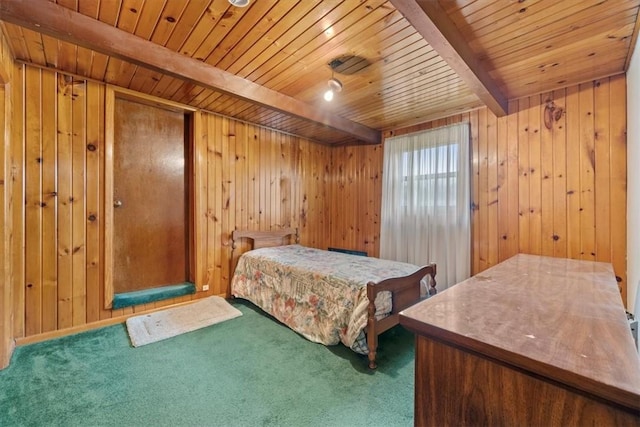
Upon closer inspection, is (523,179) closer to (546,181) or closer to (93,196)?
(546,181)

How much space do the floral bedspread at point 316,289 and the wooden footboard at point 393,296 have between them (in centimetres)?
6

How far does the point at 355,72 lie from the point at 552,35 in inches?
52.7

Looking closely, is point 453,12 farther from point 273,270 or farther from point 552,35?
point 273,270

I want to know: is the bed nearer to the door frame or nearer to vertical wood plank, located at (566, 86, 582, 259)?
the door frame

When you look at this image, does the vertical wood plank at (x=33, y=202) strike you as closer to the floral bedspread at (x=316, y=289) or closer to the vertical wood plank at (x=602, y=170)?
the floral bedspread at (x=316, y=289)

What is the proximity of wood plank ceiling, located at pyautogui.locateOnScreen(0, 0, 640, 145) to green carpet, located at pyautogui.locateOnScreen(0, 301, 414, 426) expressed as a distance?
6.98 ft

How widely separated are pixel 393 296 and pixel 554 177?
1935 mm

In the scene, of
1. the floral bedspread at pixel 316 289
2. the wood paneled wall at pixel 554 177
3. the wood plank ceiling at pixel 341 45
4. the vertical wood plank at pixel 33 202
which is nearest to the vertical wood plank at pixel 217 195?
the floral bedspread at pixel 316 289

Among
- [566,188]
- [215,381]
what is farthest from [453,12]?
[215,381]

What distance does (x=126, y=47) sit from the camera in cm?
177

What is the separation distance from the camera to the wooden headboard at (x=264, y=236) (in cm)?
340

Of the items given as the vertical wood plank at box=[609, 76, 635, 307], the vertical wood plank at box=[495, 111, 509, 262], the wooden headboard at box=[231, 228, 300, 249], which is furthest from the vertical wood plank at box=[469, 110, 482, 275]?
the wooden headboard at box=[231, 228, 300, 249]

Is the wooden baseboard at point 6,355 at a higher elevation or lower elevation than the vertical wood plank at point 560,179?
lower

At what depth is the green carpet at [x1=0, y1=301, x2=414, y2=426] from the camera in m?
1.43
